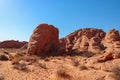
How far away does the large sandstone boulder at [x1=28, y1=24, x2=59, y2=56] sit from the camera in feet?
105

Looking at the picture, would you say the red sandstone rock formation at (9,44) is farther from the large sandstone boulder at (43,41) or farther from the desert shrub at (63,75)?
the desert shrub at (63,75)

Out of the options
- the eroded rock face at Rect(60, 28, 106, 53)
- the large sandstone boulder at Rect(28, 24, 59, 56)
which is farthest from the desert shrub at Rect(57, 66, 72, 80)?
the eroded rock face at Rect(60, 28, 106, 53)

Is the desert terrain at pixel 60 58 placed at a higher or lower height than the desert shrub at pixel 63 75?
higher

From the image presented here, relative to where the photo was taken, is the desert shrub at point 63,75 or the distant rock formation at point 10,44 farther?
the distant rock formation at point 10,44

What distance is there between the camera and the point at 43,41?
108 feet

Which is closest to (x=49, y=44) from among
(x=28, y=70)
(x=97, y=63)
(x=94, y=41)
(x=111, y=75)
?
(x=94, y=41)

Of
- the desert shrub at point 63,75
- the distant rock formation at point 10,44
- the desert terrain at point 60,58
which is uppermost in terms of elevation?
the distant rock formation at point 10,44

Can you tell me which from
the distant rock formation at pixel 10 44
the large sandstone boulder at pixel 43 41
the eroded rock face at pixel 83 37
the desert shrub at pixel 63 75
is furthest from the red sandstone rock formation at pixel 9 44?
the desert shrub at pixel 63 75

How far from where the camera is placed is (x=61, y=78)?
14.3 m

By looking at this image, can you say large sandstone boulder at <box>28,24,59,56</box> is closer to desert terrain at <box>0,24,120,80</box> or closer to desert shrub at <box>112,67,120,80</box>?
desert terrain at <box>0,24,120,80</box>

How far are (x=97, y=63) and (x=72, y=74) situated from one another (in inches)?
106

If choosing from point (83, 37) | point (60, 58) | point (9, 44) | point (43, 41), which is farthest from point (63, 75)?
point (9, 44)

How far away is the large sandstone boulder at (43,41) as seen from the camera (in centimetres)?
3197

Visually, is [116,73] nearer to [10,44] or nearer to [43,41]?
[43,41]
